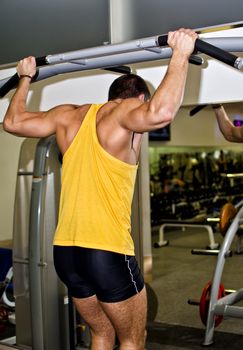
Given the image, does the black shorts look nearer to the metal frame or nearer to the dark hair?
the dark hair

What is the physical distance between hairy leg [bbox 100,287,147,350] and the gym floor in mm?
1808

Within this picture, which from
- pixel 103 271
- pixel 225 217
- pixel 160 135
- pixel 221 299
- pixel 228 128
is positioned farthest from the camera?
pixel 160 135

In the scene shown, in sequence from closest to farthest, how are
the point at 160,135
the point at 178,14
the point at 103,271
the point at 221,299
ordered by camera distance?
the point at 103,271, the point at 178,14, the point at 221,299, the point at 160,135

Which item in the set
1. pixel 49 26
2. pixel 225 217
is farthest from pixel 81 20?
pixel 225 217

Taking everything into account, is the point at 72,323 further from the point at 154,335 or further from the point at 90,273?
the point at 90,273

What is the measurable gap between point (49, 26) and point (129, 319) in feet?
8.61

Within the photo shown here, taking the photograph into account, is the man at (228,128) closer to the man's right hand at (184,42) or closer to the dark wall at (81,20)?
the dark wall at (81,20)

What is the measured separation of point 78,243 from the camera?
1822mm

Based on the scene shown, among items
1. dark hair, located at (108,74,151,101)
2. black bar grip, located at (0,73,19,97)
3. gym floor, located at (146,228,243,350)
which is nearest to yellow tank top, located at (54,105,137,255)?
dark hair, located at (108,74,151,101)

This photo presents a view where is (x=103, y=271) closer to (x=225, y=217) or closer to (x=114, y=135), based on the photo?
(x=114, y=135)

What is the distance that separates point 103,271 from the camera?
177 cm

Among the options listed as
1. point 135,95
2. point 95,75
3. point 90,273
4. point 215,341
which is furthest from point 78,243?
point 215,341

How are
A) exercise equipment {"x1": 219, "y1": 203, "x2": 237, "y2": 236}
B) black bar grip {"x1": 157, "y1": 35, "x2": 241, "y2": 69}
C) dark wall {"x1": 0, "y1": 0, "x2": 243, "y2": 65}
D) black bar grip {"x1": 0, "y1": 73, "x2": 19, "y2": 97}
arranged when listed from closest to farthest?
black bar grip {"x1": 157, "y1": 35, "x2": 241, "y2": 69}
black bar grip {"x1": 0, "y1": 73, "x2": 19, "y2": 97}
dark wall {"x1": 0, "y1": 0, "x2": 243, "y2": 65}
exercise equipment {"x1": 219, "y1": 203, "x2": 237, "y2": 236}

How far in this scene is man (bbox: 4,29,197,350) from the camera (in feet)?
5.74
